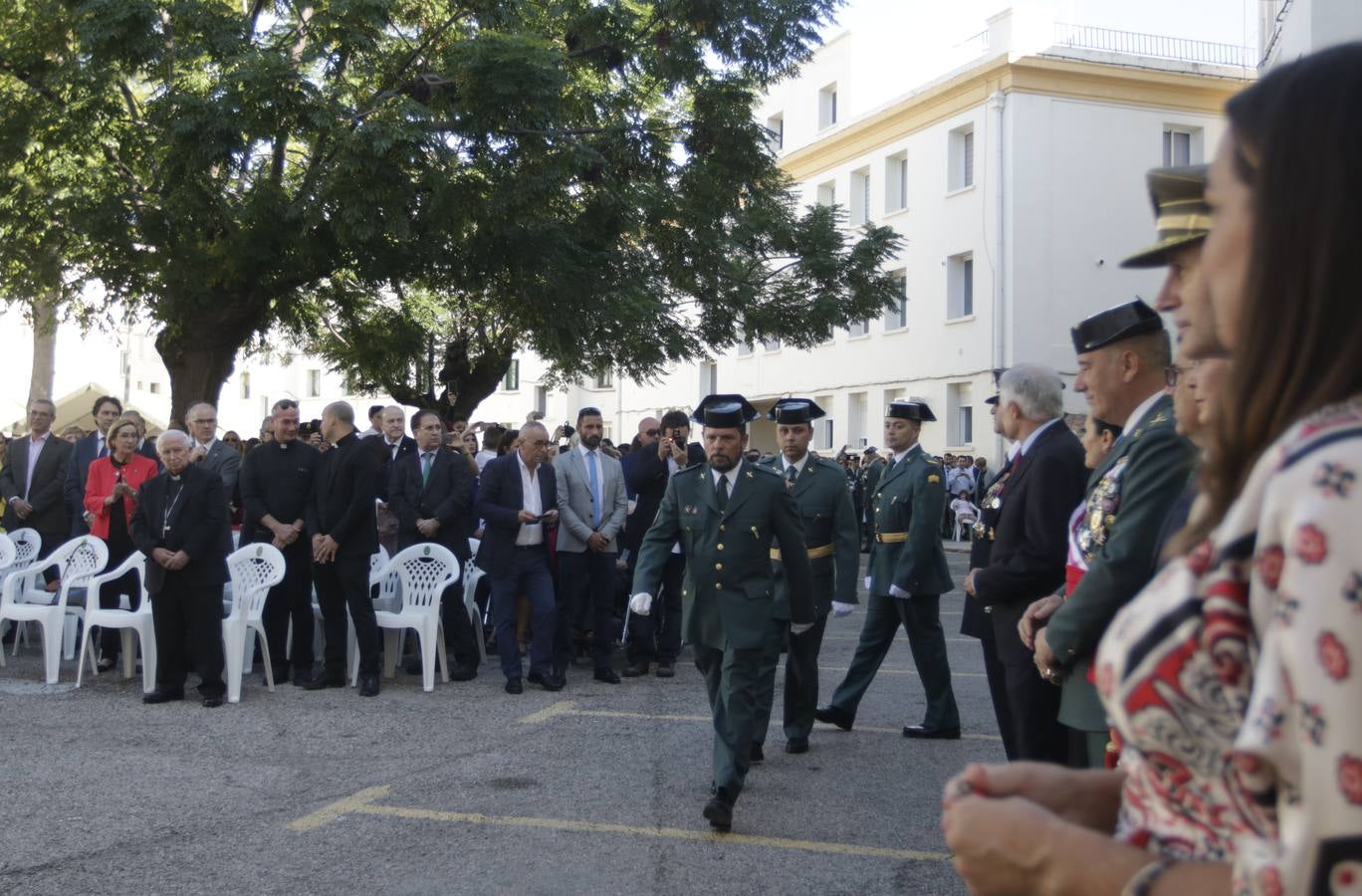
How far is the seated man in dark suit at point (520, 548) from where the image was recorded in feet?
33.9

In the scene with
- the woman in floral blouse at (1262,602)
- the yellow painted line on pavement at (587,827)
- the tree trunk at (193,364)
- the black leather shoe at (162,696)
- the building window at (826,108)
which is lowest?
the yellow painted line on pavement at (587,827)

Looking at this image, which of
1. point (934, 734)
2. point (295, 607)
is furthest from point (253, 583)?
point (934, 734)

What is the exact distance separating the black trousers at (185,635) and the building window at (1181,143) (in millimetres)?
28793

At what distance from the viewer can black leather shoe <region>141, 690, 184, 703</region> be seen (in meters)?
9.38

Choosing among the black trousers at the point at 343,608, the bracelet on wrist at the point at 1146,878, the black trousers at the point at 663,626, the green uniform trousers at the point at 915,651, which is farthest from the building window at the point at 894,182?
the bracelet on wrist at the point at 1146,878

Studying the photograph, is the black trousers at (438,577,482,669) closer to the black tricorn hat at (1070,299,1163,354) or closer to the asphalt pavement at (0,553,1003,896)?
the asphalt pavement at (0,553,1003,896)

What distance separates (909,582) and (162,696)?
212 inches

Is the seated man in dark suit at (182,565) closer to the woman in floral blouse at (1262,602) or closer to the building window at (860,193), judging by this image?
the woman in floral blouse at (1262,602)

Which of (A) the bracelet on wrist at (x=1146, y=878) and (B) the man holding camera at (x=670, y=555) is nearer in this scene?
(A) the bracelet on wrist at (x=1146, y=878)

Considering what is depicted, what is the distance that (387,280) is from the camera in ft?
48.8

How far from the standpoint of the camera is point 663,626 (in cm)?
1139

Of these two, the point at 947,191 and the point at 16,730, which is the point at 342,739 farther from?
the point at 947,191

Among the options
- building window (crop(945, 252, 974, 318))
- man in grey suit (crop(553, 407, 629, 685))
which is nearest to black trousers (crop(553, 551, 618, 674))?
man in grey suit (crop(553, 407, 629, 685))

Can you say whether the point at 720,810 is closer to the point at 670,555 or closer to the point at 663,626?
the point at 670,555
